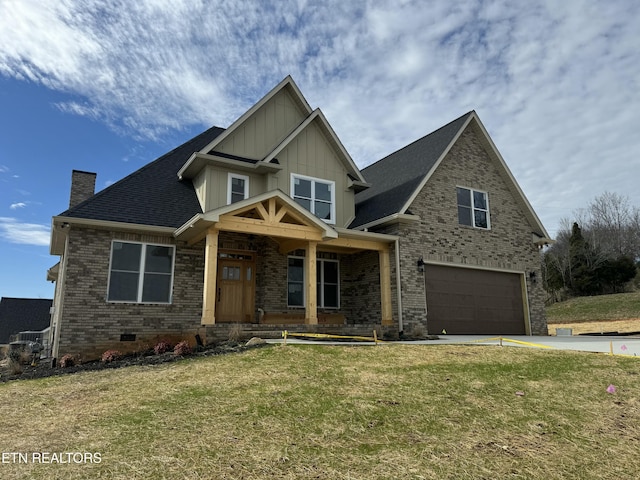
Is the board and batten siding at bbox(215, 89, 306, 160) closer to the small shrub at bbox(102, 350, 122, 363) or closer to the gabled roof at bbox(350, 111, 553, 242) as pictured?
the gabled roof at bbox(350, 111, 553, 242)

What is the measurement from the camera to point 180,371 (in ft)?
27.9

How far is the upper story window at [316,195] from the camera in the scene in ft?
53.1

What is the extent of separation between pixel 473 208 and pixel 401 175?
3031mm

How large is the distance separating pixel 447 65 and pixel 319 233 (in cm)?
572

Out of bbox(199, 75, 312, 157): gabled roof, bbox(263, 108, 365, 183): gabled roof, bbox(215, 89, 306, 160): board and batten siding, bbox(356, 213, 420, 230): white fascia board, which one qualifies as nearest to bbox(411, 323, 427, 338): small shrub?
bbox(356, 213, 420, 230): white fascia board

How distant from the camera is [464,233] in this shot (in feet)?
57.1

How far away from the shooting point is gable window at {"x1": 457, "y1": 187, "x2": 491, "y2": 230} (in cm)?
1784

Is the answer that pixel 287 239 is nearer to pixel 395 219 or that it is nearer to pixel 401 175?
pixel 395 219

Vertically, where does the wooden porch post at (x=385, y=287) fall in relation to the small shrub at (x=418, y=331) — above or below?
above

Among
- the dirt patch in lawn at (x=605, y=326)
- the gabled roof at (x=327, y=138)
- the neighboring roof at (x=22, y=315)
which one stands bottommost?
the dirt patch in lawn at (x=605, y=326)

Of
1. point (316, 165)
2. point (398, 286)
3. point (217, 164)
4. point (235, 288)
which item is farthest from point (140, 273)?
point (398, 286)

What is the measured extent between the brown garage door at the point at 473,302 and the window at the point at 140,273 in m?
8.55

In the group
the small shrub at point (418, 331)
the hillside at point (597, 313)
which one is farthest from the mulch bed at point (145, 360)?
the hillside at point (597, 313)

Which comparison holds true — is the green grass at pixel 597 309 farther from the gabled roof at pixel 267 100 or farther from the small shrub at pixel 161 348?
the small shrub at pixel 161 348
